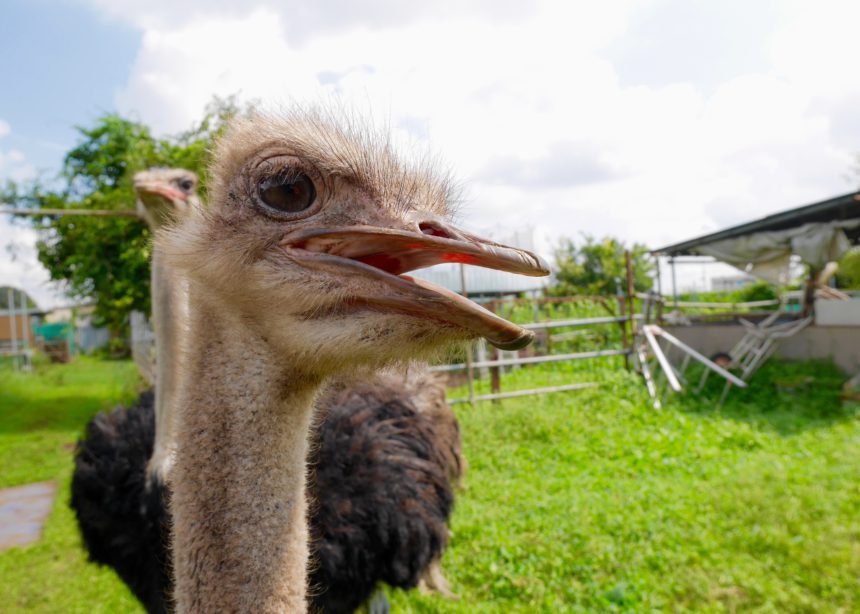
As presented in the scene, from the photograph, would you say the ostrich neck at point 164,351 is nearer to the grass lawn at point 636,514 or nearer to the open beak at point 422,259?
the open beak at point 422,259

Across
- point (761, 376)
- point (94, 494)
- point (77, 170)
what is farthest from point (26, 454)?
point (761, 376)

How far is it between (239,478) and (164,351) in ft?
3.44

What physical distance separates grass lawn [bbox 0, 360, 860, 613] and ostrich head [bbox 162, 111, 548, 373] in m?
2.26

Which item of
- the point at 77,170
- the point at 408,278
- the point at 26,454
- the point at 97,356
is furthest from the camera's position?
the point at 97,356

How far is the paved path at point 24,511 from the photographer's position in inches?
162

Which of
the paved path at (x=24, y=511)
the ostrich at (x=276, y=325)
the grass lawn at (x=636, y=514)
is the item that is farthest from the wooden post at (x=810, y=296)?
the paved path at (x=24, y=511)

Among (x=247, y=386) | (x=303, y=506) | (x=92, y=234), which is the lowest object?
(x=303, y=506)

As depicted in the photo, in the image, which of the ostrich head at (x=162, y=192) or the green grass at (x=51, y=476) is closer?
the ostrich head at (x=162, y=192)

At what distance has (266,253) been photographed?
3.22 feet

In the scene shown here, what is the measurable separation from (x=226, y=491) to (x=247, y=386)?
6.8 inches

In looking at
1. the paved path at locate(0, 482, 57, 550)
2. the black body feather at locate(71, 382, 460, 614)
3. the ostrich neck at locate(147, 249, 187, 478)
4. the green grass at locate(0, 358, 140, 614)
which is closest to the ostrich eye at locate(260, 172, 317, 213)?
the black body feather at locate(71, 382, 460, 614)

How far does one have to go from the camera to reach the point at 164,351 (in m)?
1.91

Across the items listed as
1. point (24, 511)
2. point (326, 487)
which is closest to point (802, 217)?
point (326, 487)

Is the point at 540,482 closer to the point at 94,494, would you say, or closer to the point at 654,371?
the point at 94,494
